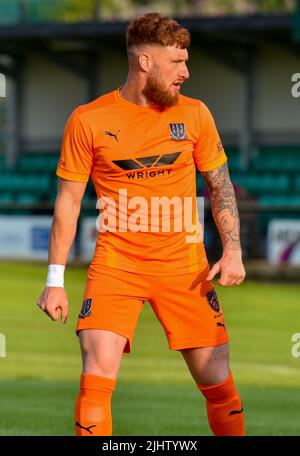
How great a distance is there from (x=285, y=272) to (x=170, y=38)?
17020 mm

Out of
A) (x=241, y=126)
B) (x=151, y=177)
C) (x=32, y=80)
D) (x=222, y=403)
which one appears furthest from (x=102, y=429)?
(x=32, y=80)

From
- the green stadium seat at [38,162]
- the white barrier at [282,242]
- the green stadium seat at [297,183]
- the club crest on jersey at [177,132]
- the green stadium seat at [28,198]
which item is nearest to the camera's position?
the club crest on jersey at [177,132]

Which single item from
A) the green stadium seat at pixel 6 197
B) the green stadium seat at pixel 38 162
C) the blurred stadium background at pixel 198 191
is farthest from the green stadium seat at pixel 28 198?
the green stadium seat at pixel 38 162

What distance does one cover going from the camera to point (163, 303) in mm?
6809

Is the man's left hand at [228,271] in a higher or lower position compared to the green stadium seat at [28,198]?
higher

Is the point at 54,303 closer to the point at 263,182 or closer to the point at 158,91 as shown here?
the point at 158,91

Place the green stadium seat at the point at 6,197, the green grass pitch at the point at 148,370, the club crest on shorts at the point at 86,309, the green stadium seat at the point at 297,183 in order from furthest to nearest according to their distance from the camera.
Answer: the green stadium seat at the point at 6,197, the green stadium seat at the point at 297,183, the green grass pitch at the point at 148,370, the club crest on shorts at the point at 86,309

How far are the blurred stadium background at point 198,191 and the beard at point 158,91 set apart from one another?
3368 millimetres

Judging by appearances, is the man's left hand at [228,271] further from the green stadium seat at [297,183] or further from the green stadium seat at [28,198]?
the green stadium seat at [28,198]

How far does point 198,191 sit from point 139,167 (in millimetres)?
20293

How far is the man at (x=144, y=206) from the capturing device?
22.0 feet

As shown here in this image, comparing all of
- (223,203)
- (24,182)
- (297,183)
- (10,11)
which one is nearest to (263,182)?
(297,183)

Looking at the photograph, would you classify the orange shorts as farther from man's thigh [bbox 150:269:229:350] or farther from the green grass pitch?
the green grass pitch

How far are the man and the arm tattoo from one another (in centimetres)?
3
